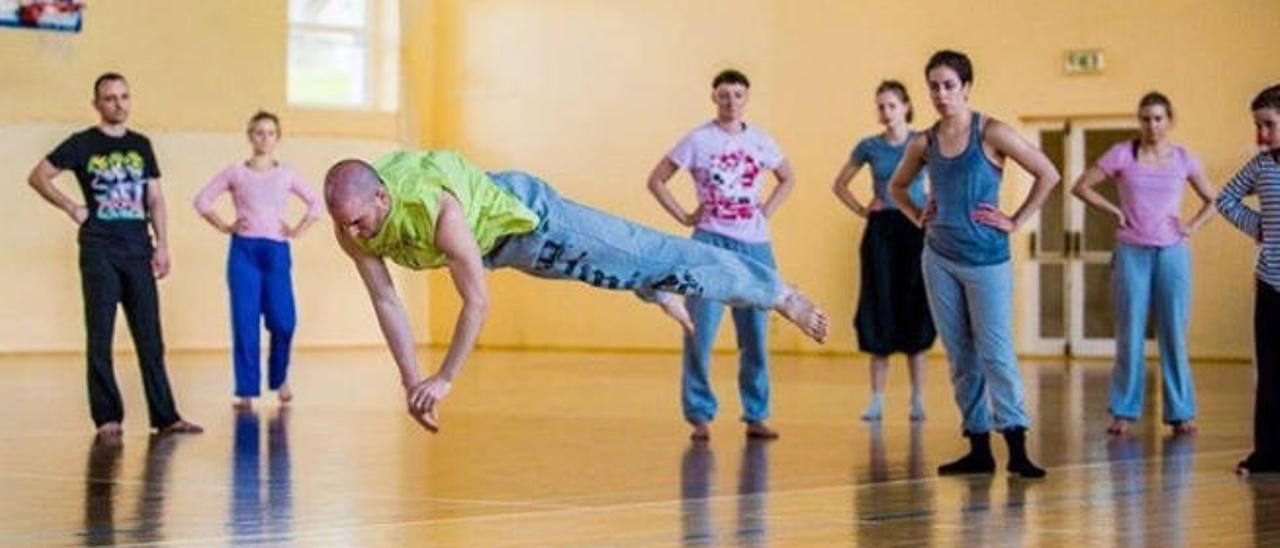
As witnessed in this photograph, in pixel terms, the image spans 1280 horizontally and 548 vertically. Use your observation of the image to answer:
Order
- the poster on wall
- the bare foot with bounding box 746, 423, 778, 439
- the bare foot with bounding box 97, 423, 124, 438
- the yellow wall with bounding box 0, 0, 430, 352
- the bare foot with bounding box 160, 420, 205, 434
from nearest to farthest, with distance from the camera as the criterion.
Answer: the bare foot with bounding box 97, 423, 124, 438, the bare foot with bounding box 746, 423, 778, 439, the bare foot with bounding box 160, 420, 205, 434, the poster on wall, the yellow wall with bounding box 0, 0, 430, 352

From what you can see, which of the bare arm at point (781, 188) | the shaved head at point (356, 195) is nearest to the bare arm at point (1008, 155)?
the bare arm at point (781, 188)

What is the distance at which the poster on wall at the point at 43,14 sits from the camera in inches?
921

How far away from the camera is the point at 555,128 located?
2705 cm

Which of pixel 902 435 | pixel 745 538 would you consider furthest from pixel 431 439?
pixel 745 538

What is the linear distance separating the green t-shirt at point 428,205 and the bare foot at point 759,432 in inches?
176

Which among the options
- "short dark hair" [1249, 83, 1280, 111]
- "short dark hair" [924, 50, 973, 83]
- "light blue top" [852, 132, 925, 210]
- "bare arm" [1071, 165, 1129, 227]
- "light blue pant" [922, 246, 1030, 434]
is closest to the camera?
"short dark hair" [924, 50, 973, 83]

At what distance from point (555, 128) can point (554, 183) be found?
57 centimetres

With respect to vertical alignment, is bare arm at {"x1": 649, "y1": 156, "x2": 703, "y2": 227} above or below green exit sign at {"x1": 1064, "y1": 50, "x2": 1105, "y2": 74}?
below

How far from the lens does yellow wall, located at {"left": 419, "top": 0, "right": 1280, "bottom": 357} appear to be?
933 inches

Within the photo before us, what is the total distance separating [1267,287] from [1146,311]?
9.62ft

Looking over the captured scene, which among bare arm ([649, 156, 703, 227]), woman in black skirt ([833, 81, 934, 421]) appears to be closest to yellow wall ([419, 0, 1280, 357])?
woman in black skirt ([833, 81, 934, 421])

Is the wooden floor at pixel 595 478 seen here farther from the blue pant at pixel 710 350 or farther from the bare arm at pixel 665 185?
the bare arm at pixel 665 185

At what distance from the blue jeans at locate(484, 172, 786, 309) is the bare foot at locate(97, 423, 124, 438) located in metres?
3.91

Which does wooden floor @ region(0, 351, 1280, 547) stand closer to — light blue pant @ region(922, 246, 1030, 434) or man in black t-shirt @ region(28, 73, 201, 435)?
light blue pant @ region(922, 246, 1030, 434)
